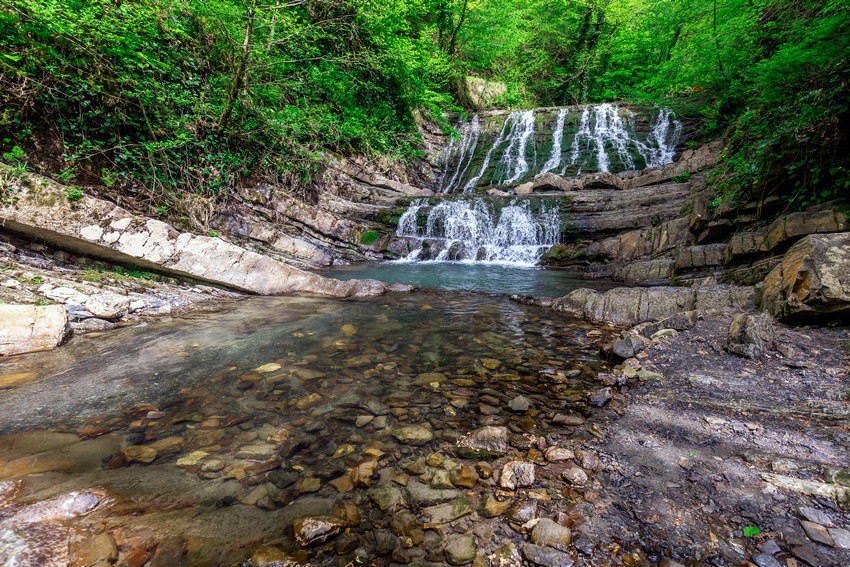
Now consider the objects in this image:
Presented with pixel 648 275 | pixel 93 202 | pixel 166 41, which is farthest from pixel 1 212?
pixel 648 275

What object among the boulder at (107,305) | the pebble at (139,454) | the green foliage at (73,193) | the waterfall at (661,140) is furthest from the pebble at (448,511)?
the waterfall at (661,140)

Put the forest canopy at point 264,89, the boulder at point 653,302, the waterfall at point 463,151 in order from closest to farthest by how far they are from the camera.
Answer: the boulder at point 653,302 < the forest canopy at point 264,89 < the waterfall at point 463,151

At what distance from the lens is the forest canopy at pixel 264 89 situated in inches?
192

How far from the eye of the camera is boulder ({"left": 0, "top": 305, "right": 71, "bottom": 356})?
11.0ft

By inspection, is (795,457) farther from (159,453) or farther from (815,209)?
(815,209)

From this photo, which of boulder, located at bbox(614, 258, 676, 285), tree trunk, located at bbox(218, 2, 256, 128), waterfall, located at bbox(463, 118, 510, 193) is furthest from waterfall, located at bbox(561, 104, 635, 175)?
tree trunk, located at bbox(218, 2, 256, 128)

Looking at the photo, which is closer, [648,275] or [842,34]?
[842,34]

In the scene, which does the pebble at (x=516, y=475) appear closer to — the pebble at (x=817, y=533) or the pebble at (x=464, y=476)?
the pebble at (x=464, y=476)

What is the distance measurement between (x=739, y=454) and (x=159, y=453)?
148 inches

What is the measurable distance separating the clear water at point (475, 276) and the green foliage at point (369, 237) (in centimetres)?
127

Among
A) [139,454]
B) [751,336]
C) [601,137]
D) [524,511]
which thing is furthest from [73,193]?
[601,137]

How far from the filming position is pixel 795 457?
193cm

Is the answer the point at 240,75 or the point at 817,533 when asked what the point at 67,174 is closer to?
the point at 240,75

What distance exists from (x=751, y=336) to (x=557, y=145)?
51.1 ft
